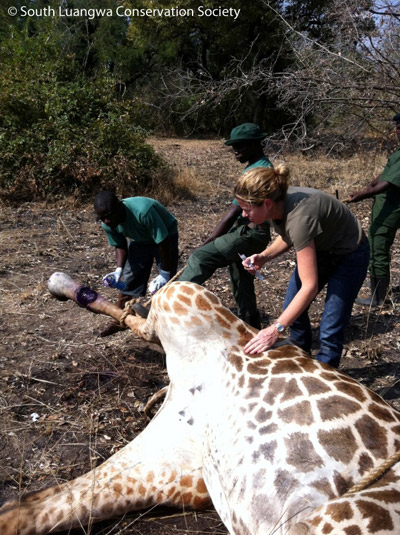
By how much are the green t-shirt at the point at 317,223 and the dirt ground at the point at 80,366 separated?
132 centimetres

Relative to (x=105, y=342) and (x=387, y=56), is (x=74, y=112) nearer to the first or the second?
(x=387, y=56)

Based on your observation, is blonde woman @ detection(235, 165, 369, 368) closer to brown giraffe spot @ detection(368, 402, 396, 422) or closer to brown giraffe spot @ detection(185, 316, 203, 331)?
→ brown giraffe spot @ detection(185, 316, 203, 331)

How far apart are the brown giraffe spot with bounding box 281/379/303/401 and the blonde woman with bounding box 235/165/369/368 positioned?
Answer: 299 millimetres

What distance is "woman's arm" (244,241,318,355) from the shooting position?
2.78 m

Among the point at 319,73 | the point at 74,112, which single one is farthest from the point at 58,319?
the point at 319,73

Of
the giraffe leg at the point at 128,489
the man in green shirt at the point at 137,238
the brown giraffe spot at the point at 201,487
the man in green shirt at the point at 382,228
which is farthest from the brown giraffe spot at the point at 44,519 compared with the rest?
the man in green shirt at the point at 382,228

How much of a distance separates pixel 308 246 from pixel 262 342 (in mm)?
613

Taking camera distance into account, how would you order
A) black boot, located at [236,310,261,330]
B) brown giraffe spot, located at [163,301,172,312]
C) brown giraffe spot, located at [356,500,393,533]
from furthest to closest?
black boot, located at [236,310,261,330]
brown giraffe spot, located at [163,301,172,312]
brown giraffe spot, located at [356,500,393,533]

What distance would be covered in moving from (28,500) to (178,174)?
9.07 metres

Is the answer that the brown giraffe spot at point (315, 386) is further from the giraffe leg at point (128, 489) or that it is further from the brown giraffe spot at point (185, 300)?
the brown giraffe spot at point (185, 300)

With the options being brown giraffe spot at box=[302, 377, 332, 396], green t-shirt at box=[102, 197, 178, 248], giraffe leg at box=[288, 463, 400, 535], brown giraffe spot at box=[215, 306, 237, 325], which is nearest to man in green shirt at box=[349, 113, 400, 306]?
green t-shirt at box=[102, 197, 178, 248]

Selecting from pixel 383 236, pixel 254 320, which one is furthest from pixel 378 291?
pixel 254 320

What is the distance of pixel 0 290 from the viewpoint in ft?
18.7

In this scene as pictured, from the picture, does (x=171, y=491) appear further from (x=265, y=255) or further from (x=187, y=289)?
(x=265, y=255)
